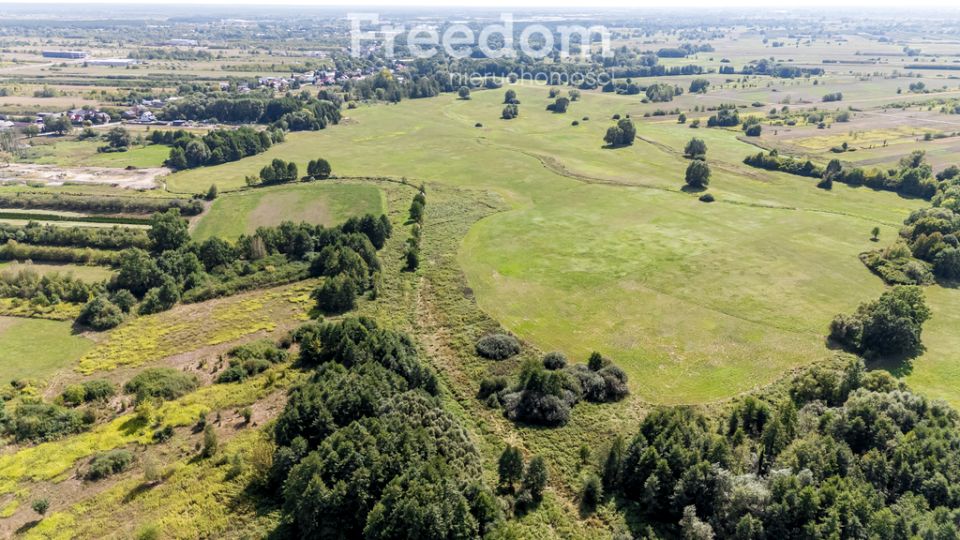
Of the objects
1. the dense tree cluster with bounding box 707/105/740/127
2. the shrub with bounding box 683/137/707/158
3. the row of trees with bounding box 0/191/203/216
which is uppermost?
the dense tree cluster with bounding box 707/105/740/127

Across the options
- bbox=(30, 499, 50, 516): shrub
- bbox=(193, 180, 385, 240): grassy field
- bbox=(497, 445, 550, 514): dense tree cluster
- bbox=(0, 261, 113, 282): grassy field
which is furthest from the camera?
bbox=(193, 180, 385, 240): grassy field

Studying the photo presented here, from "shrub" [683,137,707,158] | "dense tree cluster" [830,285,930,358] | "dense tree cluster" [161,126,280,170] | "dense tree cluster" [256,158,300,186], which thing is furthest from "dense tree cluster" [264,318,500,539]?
"shrub" [683,137,707,158]

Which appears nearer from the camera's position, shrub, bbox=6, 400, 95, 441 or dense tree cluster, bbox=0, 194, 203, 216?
shrub, bbox=6, 400, 95, 441

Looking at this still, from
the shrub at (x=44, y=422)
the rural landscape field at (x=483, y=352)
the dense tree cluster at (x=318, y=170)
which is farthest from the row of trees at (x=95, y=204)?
the shrub at (x=44, y=422)

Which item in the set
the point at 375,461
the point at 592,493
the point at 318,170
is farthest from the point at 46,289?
the point at 592,493

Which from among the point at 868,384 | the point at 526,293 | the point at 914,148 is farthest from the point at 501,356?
the point at 914,148

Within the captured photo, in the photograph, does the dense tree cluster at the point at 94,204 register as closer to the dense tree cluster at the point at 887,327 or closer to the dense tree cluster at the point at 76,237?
the dense tree cluster at the point at 76,237

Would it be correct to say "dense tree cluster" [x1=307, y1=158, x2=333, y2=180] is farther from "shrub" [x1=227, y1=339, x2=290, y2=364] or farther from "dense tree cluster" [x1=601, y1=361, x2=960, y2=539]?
"dense tree cluster" [x1=601, y1=361, x2=960, y2=539]

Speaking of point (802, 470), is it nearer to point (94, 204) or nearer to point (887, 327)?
point (887, 327)
